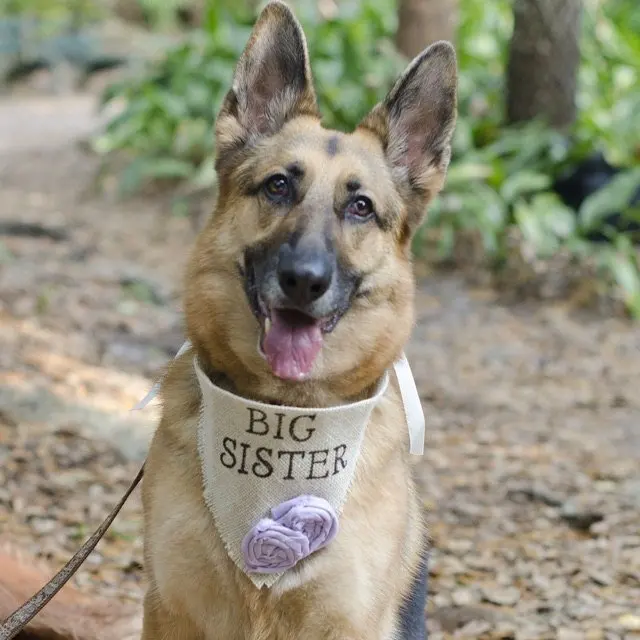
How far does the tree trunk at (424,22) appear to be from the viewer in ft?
34.4

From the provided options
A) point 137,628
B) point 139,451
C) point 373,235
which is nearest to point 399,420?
point 373,235

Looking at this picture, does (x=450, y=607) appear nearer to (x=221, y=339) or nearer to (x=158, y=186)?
(x=221, y=339)

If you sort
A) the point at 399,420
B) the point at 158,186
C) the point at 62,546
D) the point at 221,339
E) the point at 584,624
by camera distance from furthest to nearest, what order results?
the point at 158,186, the point at 62,546, the point at 584,624, the point at 399,420, the point at 221,339

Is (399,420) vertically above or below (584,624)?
above

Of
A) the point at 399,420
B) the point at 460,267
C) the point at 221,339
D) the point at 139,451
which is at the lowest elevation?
the point at 460,267

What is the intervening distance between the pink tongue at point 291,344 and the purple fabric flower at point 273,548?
50 cm

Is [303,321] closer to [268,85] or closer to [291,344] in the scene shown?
[291,344]

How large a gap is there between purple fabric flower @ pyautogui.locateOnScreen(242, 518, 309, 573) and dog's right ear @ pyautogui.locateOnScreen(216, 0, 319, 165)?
4.91 feet

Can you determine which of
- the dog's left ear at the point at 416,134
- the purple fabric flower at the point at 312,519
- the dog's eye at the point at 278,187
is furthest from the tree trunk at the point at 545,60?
the purple fabric flower at the point at 312,519

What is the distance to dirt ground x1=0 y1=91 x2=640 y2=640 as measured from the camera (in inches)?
186

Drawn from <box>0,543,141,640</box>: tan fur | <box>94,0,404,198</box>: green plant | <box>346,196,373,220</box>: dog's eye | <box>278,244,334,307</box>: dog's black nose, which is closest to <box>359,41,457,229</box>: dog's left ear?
<box>346,196,373,220</box>: dog's eye

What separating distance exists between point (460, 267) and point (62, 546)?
20.3ft

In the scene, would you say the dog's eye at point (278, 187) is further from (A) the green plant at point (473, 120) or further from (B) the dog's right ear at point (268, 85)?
(A) the green plant at point (473, 120)

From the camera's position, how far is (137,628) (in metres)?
3.99
